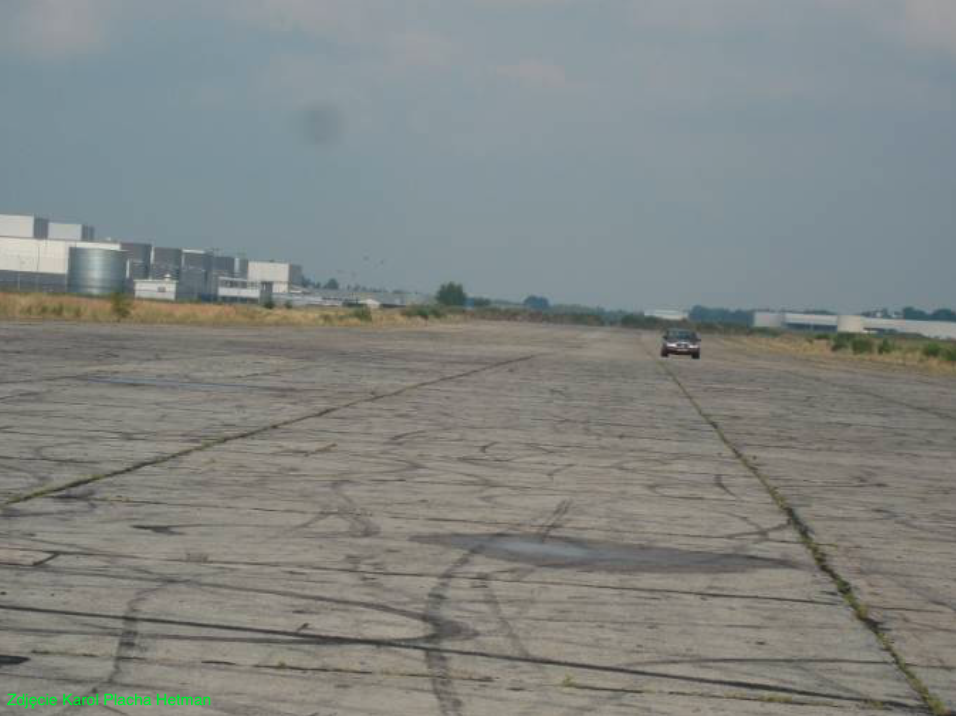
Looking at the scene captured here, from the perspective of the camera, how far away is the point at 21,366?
29.8 metres

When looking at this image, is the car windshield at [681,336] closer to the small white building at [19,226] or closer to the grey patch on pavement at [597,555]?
the grey patch on pavement at [597,555]

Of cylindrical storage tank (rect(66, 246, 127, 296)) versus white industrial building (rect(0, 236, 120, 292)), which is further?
cylindrical storage tank (rect(66, 246, 127, 296))

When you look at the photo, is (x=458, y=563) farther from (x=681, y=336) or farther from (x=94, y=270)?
(x=94, y=270)

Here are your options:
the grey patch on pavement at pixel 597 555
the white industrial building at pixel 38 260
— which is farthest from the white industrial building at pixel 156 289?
the grey patch on pavement at pixel 597 555

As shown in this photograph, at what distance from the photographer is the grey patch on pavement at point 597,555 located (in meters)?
10.5

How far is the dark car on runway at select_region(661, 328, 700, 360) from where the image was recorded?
68000 millimetres

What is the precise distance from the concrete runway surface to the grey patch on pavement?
0.04m

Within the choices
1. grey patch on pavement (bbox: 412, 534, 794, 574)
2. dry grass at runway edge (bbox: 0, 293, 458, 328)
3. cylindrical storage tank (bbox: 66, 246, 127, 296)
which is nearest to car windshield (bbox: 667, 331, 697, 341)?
dry grass at runway edge (bbox: 0, 293, 458, 328)

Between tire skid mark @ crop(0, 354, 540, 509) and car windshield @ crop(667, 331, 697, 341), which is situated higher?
car windshield @ crop(667, 331, 697, 341)

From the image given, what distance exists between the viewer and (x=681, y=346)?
224 ft

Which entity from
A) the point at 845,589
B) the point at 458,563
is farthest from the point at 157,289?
the point at 845,589

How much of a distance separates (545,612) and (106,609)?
2.65 m

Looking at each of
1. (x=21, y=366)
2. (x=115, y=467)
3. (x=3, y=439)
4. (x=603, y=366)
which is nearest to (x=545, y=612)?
(x=115, y=467)

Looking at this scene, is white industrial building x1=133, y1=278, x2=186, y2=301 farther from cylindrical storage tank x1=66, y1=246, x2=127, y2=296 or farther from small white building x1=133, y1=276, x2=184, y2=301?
cylindrical storage tank x1=66, y1=246, x2=127, y2=296
